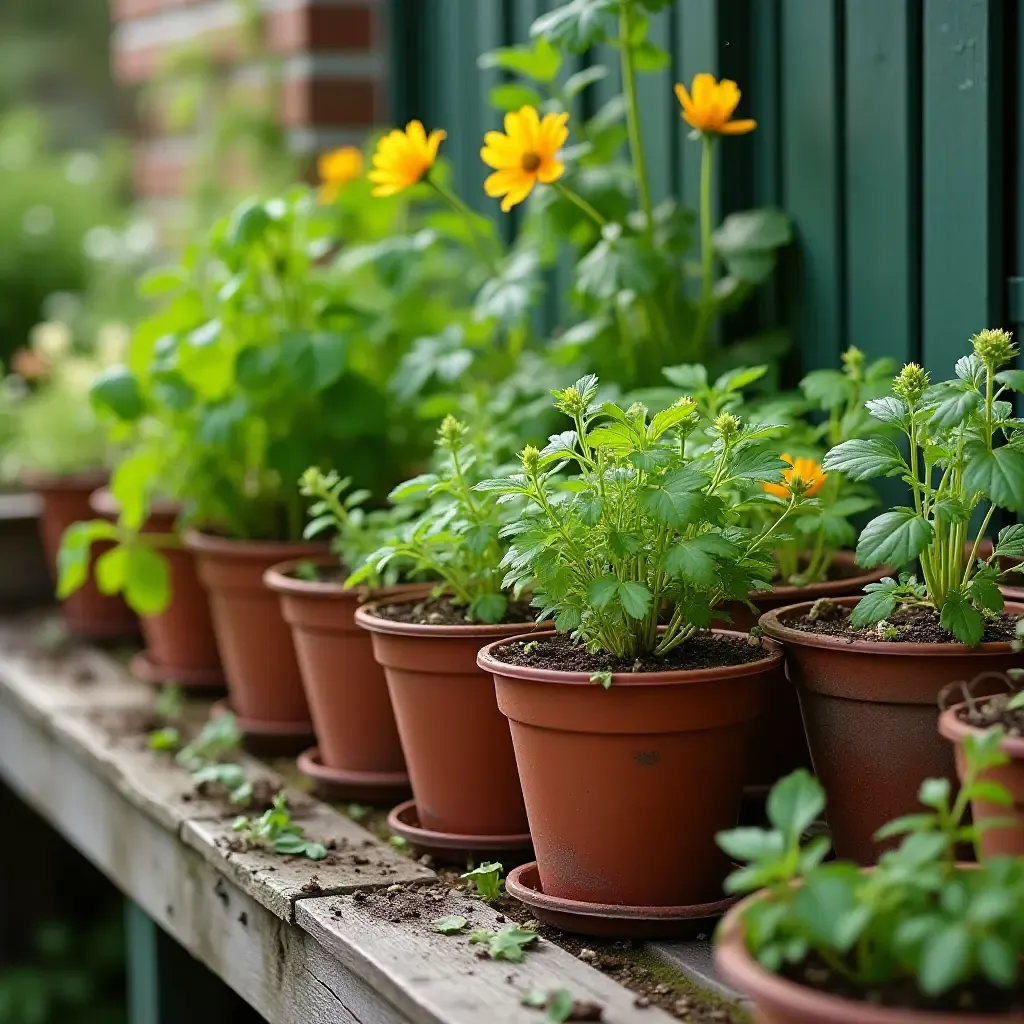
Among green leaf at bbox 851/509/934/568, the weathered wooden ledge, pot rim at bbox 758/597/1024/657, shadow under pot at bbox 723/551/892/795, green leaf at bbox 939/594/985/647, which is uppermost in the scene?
green leaf at bbox 851/509/934/568

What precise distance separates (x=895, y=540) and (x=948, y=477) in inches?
6.5

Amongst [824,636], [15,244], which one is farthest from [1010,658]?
[15,244]

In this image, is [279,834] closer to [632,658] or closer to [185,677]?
[632,658]

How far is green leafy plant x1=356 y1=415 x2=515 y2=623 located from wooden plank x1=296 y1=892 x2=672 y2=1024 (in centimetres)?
36

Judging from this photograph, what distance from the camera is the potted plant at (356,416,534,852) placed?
1781mm

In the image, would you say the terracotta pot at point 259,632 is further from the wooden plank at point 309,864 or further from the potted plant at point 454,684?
the potted plant at point 454,684

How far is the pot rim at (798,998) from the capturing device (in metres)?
1.02

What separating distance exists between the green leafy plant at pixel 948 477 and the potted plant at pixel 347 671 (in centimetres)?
71

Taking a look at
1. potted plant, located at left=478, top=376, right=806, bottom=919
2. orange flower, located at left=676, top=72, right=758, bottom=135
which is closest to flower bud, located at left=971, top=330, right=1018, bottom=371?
potted plant, located at left=478, top=376, right=806, bottom=919

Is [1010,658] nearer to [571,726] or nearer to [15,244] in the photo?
[571,726]

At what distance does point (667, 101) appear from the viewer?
2.48m

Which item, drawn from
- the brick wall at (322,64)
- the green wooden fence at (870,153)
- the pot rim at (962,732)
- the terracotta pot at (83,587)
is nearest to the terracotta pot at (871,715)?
the pot rim at (962,732)

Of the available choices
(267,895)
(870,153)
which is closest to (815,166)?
(870,153)

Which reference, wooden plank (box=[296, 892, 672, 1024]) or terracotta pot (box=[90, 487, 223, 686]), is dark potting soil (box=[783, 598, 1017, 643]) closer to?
wooden plank (box=[296, 892, 672, 1024])
